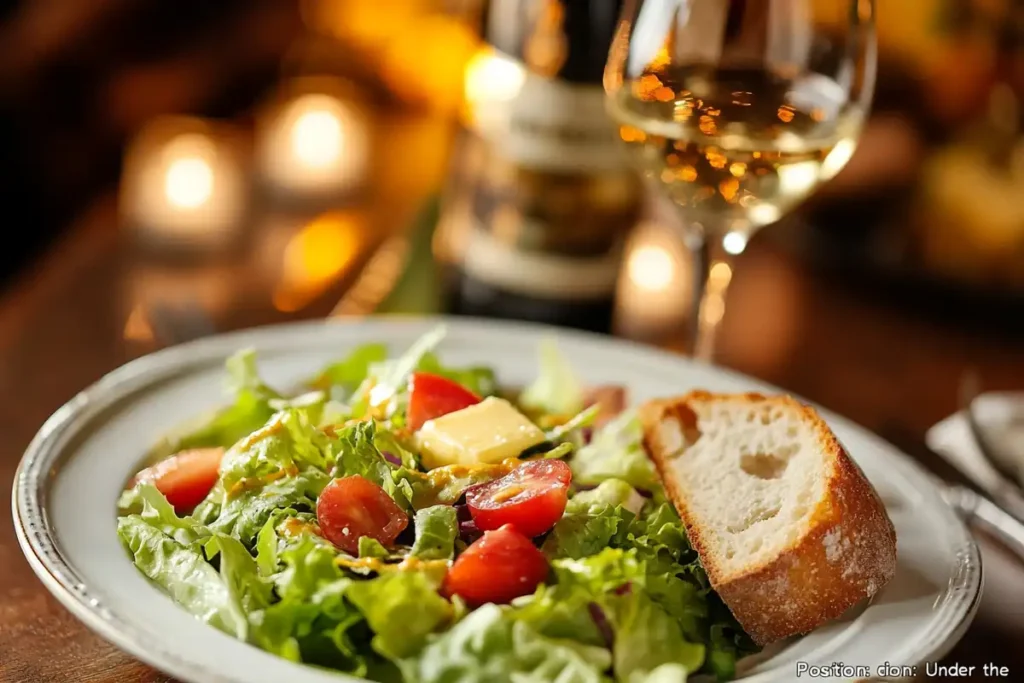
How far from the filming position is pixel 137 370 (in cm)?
138

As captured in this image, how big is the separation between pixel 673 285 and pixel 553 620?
5.23 feet

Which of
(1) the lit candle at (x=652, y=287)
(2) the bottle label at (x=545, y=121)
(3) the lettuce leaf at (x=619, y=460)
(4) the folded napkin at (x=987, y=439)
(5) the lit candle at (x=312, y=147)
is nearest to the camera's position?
(3) the lettuce leaf at (x=619, y=460)

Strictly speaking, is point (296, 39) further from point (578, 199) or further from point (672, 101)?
point (672, 101)

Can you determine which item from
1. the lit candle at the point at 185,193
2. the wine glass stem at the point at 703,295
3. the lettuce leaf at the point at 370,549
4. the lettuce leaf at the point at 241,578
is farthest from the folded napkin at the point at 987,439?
the lit candle at the point at 185,193

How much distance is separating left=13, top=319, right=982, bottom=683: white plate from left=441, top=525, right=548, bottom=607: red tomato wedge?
17 centimetres

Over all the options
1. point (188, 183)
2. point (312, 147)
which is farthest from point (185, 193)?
point (312, 147)

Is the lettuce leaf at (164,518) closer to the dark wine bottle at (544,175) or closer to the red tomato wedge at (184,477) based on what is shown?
the red tomato wedge at (184,477)

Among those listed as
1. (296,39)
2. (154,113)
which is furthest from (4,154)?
(296,39)

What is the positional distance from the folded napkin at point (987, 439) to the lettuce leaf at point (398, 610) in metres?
0.84

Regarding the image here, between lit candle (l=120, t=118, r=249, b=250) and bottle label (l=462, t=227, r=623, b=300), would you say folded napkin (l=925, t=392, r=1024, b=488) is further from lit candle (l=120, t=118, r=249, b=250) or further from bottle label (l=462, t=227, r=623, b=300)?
lit candle (l=120, t=118, r=249, b=250)

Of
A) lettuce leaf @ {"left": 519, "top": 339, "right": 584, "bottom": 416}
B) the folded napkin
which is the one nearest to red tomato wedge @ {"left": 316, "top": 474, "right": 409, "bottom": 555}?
lettuce leaf @ {"left": 519, "top": 339, "right": 584, "bottom": 416}

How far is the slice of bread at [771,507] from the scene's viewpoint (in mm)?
1045

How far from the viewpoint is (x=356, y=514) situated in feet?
3.50

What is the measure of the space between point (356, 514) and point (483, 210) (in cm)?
112
